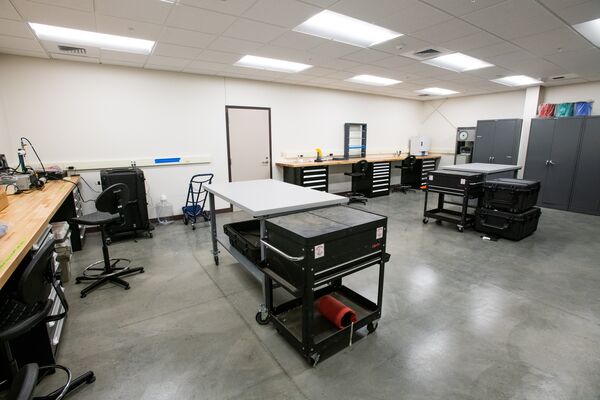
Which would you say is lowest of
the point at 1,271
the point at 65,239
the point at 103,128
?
the point at 65,239

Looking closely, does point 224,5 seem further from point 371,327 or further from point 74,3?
point 371,327

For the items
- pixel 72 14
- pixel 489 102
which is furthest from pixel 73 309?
pixel 489 102

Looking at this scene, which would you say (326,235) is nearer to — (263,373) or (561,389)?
(263,373)

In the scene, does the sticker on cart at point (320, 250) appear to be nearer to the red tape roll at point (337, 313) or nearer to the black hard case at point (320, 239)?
the black hard case at point (320, 239)

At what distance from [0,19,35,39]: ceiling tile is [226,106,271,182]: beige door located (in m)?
2.79

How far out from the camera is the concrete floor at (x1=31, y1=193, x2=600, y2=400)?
5.59 feet

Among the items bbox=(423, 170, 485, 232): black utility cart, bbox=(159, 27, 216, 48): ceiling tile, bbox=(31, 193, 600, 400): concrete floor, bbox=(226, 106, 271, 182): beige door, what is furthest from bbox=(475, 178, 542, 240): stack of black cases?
bbox=(159, 27, 216, 48): ceiling tile

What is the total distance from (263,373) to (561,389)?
1.76 m

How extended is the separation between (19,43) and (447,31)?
16.0ft

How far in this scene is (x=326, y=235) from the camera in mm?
1699

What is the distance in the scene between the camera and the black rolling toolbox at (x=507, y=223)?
4023mm

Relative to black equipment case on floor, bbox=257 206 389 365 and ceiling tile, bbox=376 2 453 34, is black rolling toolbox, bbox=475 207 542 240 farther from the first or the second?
black equipment case on floor, bbox=257 206 389 365

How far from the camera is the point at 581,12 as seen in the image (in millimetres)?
2693

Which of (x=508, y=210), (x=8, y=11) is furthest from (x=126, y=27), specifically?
(x=508, y=210)
